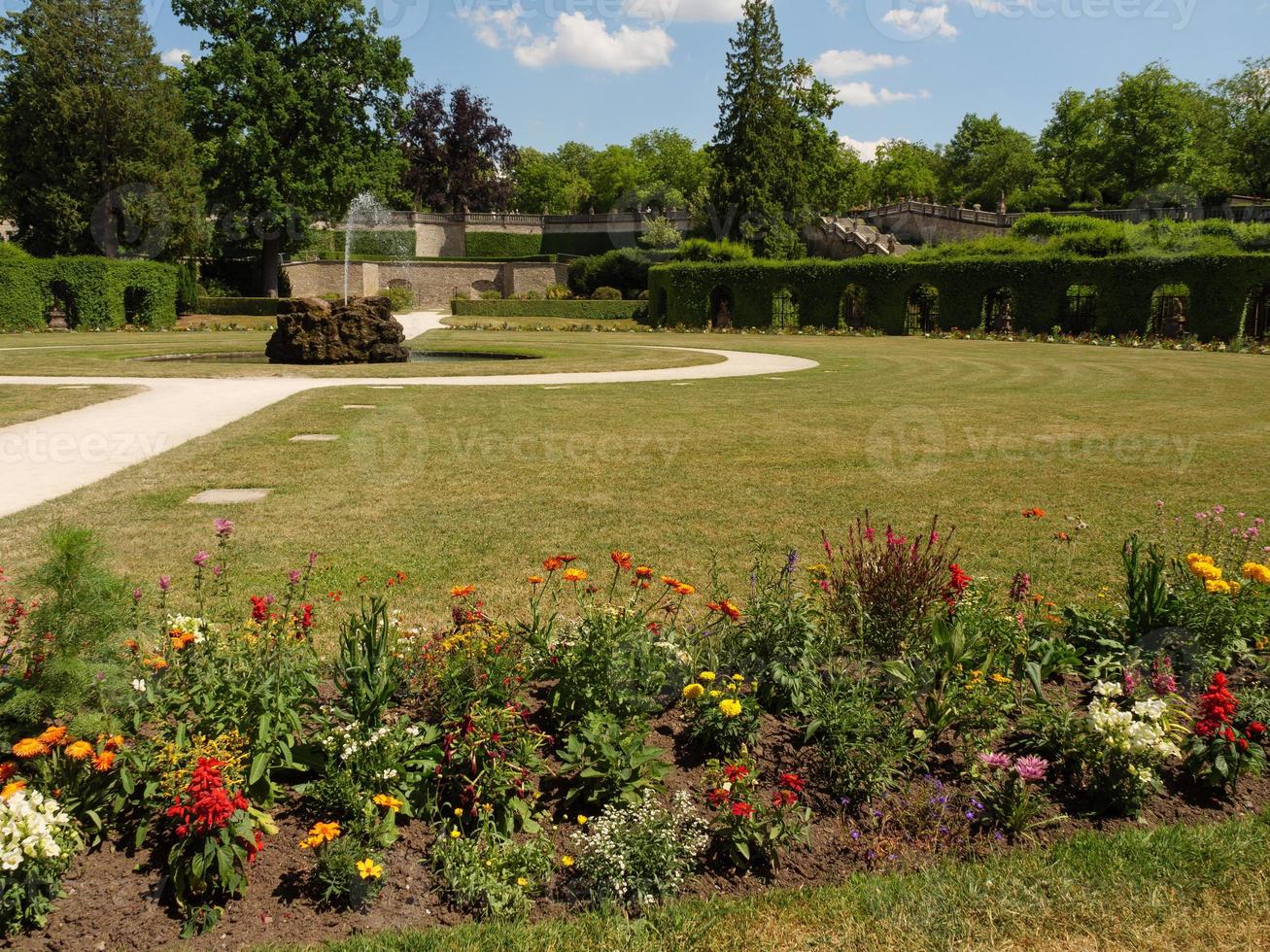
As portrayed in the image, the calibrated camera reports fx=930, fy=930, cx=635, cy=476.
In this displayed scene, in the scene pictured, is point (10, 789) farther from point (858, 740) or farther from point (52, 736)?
point (858, 740)

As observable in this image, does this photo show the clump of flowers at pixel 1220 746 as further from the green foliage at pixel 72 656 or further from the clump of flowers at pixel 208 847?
the green foliage at pixel 72 656

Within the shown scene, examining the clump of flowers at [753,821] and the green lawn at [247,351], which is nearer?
the clump of flowers at [753,821]

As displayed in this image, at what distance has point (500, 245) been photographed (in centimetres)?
6962

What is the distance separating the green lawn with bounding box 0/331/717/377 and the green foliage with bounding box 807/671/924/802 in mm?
15772

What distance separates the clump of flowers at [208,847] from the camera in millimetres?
2672

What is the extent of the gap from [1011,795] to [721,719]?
3.40ft

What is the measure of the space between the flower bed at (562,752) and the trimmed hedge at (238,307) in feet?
138

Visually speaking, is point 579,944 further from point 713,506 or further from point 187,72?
point 187,72

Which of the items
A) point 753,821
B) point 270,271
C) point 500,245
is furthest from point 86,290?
point 500,245

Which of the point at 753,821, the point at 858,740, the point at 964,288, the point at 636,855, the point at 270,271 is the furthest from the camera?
the point at 270,271

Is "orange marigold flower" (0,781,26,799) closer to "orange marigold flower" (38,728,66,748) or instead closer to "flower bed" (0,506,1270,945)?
"flower bed" (0,506,1270,945)

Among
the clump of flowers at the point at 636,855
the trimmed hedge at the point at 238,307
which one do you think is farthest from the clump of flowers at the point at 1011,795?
the trimmed hedge at the point at 238,307

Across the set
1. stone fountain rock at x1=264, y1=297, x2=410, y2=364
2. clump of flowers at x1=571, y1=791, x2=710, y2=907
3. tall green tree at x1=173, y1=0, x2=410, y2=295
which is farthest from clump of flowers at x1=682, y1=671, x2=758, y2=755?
tall green tree at x1=173, y1=0, x2=410, y2=295

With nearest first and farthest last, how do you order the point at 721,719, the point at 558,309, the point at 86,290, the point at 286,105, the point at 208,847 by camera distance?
the point at 208,847, the point at 721,719, the point at 86,290, the point at 286,105, the point at 558,309
